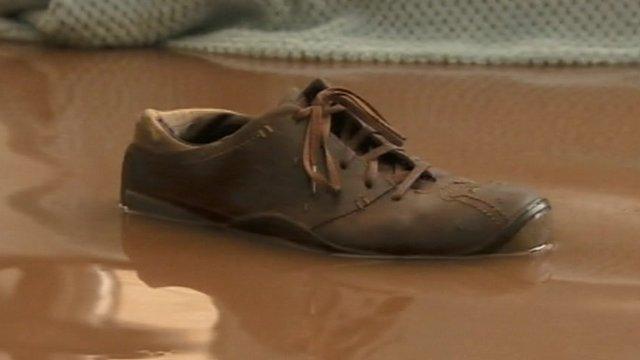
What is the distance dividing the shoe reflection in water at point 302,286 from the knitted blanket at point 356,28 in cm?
75

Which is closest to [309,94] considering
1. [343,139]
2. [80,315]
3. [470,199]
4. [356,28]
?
A: [343,139]

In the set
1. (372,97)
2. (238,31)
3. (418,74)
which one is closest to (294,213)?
(372,97)

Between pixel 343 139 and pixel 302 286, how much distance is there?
0.46 ft

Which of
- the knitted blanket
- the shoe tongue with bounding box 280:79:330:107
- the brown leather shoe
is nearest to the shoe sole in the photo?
the brown leather shoe

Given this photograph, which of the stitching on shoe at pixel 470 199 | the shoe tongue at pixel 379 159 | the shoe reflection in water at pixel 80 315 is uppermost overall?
the shoe tongue at pixel 379 159

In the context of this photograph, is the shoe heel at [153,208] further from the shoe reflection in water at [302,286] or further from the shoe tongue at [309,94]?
the shoe tongue at [309,94]

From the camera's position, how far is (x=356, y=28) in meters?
1.74

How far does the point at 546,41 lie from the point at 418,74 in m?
0.22

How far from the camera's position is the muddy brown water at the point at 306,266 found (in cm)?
75

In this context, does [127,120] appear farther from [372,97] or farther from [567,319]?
[567,319]

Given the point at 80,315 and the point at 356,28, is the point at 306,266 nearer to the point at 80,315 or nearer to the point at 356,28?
the point at 80,315

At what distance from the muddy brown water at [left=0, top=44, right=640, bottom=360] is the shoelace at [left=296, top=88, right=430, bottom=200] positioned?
0.20ft

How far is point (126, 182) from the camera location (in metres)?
1.01

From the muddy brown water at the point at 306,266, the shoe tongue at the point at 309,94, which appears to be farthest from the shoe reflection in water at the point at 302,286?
the shoe tongue at the point at 309,94
